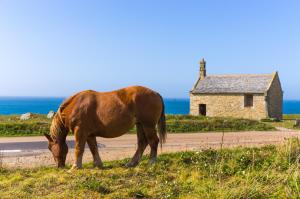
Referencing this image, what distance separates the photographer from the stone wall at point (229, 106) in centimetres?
3675

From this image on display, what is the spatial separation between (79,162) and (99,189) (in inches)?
89.2

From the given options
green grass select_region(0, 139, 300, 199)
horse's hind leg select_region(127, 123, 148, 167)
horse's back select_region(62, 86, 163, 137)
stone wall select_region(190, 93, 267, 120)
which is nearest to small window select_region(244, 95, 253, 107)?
stone wall select_region(190, 93, 267, 120)

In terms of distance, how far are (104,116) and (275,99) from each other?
107ft

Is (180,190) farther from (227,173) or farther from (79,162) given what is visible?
(79,162)

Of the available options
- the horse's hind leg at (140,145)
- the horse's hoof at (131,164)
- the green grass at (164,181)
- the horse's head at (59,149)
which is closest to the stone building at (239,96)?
the green grass at (164,181)

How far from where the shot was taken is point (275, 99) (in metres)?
38.5

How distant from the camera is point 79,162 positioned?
9.25 metres

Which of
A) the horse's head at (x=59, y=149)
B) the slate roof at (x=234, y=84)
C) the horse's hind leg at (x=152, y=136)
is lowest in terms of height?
the horse's head at (x=59, y=149)

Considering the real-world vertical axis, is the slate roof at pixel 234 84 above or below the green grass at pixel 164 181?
above

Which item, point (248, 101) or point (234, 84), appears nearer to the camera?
point (248, 101)

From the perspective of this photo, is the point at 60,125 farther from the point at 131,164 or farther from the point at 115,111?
the point at 131,164

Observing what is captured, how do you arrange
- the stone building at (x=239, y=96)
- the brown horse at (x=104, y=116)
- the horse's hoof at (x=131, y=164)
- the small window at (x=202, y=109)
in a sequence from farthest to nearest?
the small window at (x=202, y=109)
the stone building at (x=239, y=96)
the horse's hoof at (x=131, y=164)
the brown horse at (x=104, y=116)

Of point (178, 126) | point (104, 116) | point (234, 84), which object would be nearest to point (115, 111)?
point (104, 116)

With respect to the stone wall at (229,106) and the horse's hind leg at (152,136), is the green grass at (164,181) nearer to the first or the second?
the horse's hind leg at (152,136)
